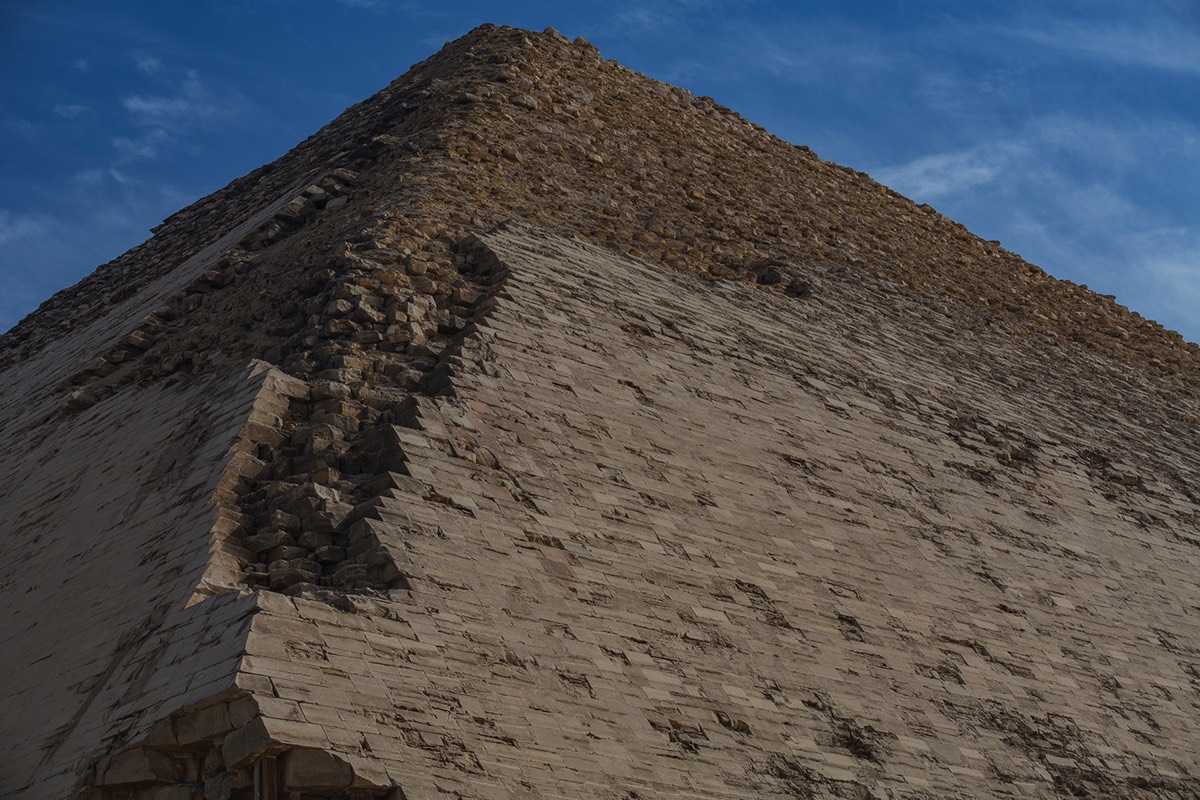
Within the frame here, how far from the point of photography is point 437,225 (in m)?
11.4

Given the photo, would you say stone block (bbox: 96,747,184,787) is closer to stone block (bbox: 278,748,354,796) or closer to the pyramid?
the pyramid

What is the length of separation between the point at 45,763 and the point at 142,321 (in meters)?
6.49

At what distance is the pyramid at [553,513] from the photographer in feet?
21.5

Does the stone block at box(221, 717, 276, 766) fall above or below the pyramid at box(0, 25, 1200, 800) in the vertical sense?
below

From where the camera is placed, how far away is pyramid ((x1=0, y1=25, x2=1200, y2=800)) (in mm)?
6559

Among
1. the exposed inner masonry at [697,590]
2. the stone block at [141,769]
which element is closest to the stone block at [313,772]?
the exposed inner masonry at [697,590]

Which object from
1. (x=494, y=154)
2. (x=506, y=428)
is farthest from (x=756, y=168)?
(x=506, y=428)

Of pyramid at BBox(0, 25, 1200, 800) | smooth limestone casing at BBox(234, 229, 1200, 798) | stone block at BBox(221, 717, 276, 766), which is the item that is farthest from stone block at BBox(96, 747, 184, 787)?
smooth limestone casing at BBox(234, 229, 1200, 798)

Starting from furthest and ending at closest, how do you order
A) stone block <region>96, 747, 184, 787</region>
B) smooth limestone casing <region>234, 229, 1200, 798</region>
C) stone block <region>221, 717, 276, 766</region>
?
smooth limestone casing <region>234, 229, 1200, 798</region>, stone block <region>96, 747, 184, 787</region>, stone block <region>221, 717, 276, 766</region>

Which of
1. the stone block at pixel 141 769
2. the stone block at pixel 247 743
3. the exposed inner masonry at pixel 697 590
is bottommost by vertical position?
the stone block at pixel 141 769

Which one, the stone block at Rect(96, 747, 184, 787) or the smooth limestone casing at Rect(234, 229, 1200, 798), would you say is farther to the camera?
the smooth limestone casing at Rect(234, 229, 1200, 798)

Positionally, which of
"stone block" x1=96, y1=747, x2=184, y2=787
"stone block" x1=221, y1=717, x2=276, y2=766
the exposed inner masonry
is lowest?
"stone block" x1=96, y1=747, x2=184, y2=787

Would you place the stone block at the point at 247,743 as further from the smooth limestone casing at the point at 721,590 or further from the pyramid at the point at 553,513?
the smooth limestone casing at the point at 721,590

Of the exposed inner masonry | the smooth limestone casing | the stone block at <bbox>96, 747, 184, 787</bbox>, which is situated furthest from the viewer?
the smooth limestone casing
